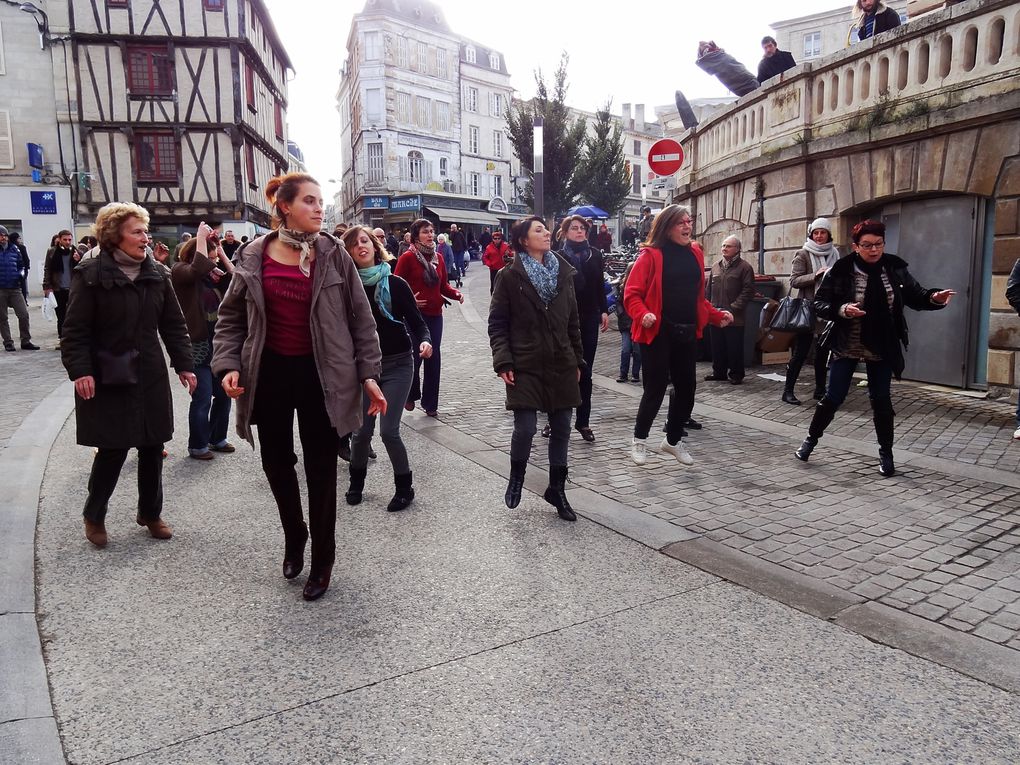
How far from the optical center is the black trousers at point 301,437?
11.1ft

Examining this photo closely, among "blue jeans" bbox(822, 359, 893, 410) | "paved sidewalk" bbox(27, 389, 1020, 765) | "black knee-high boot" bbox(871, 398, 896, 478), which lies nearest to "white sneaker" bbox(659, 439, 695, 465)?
"blue jeans" bbox(822, 359, 893, 410)

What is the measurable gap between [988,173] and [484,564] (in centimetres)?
682

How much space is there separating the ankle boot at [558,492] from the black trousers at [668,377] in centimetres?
134

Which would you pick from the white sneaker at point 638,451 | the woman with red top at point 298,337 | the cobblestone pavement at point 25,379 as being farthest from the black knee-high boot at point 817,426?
the cobblestone pavement at point 25,379

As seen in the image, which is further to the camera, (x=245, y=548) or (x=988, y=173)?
(x=988, y=173)

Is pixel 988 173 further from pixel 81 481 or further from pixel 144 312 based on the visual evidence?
pixel 81 481

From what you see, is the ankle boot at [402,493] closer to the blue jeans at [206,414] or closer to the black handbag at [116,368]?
the black handbag at [116,368]

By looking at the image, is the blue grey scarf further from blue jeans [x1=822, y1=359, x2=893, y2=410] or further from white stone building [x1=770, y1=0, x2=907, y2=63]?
white stone building [x1=770, y1=0, x2=907, y2=63]

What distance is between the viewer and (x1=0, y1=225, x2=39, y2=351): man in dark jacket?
11.6 m

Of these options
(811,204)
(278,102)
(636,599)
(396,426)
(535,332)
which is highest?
(278,102)

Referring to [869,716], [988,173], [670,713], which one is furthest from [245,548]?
[988,173]

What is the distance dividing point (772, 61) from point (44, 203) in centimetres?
2418

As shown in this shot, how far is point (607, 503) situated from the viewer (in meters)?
4.86

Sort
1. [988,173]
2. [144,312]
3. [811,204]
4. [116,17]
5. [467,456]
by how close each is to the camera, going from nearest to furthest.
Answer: [144,312]
[467,456]
[988,173]
[811,204]
[116,17]
